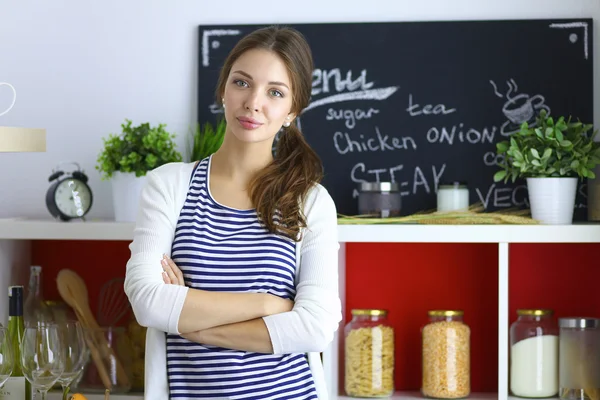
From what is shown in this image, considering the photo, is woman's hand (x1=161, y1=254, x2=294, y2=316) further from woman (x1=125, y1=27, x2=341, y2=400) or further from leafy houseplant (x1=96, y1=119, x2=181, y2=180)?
leafy houseplant (x1=96, y1=119, x2=181, y2=180)

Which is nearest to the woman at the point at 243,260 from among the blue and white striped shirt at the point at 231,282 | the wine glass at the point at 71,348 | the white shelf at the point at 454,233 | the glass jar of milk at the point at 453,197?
the blue and white striped shirt at the point at 231,282

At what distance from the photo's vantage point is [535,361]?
202 centimetres

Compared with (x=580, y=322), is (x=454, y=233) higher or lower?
higher

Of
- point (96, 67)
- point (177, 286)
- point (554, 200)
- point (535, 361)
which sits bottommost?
point (535, 361)

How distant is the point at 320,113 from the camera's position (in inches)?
88.7

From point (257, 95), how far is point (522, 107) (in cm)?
96

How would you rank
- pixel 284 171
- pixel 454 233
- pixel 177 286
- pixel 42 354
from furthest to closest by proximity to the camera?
pixel 454 233
pixel 42 354
pixel 284 171
pixel 177 286

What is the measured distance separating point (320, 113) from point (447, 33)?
0.39 metres

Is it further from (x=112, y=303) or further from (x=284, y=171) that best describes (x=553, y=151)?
(x=112, y=303)

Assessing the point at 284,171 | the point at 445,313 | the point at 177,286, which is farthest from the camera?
the point at 445,313

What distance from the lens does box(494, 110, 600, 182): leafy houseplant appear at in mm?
1999

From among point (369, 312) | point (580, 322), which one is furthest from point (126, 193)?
point (580, 322)

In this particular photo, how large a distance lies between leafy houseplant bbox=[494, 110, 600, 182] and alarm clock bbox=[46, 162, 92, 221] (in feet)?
3.36

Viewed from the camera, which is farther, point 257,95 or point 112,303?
point 112,303
